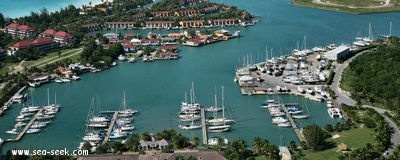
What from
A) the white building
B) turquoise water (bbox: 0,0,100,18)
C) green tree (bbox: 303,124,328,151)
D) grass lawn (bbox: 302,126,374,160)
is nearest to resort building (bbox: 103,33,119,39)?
turquoise water (bbox: 0,0,100,18)

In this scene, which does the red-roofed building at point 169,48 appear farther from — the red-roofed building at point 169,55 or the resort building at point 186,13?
the resort building at point 186,13

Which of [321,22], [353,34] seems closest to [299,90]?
[353,34]

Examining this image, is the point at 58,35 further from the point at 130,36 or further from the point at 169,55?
the point at 169,55

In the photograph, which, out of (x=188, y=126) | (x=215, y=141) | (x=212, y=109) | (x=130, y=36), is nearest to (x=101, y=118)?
(x=188, y=126)

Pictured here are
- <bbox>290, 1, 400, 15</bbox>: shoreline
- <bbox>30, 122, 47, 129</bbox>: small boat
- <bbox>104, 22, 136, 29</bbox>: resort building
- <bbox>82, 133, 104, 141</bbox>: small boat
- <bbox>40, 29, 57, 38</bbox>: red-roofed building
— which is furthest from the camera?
<bbox>290, 1, 400, 15</bbox>: shoreline

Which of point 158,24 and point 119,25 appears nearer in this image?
point 158,24

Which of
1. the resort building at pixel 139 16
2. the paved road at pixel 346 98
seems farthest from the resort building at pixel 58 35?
the paved road at pixel 346 98

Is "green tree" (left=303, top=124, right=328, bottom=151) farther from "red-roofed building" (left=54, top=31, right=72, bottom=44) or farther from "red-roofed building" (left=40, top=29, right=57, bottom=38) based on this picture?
"red-roofed building" (left=40, top=29, right=57, bottom=38)
